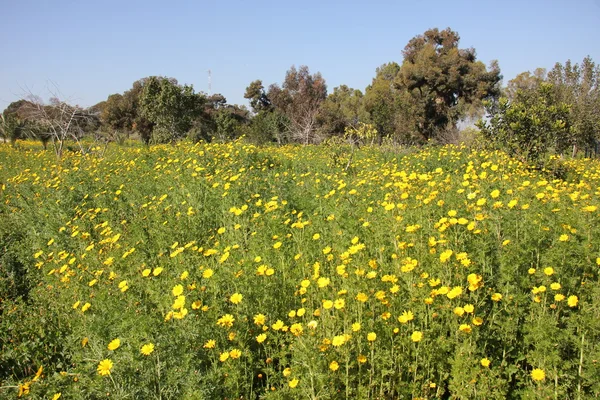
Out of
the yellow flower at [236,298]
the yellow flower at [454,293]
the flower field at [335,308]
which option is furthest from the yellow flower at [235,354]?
the yellow flower at [454,293]

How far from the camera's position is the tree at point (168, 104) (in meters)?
22.9

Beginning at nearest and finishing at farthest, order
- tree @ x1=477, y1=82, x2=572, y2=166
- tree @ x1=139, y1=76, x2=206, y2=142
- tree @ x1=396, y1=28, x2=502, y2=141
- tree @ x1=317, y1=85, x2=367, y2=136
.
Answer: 1. tree @ x1=477, y1=82, x2=572, y2=166
2. tree @ x1=139, y1=76, x2=206, y2=142
3. tree @ x1=396, y1=28, x2=502, y2=141
4. tree @ x1=317, y1=85, x2=367, y2=136

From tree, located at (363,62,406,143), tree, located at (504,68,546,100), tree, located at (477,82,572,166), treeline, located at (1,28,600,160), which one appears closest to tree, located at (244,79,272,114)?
treeline, located at (1,28,600,160)

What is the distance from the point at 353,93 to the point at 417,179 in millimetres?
35819

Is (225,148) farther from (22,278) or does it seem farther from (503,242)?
(503,242)

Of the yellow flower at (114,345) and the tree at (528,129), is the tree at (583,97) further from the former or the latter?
the yellow flower at (114,345)

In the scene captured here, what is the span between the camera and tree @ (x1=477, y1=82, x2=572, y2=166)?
8.71m

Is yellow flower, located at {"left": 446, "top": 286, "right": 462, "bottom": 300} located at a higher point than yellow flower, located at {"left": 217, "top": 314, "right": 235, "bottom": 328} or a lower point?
higher

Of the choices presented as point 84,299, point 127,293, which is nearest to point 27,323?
point 84,299

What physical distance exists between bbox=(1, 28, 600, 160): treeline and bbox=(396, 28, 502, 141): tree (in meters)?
0.07

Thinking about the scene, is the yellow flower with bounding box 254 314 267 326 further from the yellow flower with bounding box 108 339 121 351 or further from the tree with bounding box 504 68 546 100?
the tree with bounding box 504 68 546 100

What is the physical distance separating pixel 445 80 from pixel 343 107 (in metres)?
9.16

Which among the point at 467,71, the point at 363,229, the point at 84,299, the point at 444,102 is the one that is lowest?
the point at 84,299

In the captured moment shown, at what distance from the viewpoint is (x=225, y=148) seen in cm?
887
